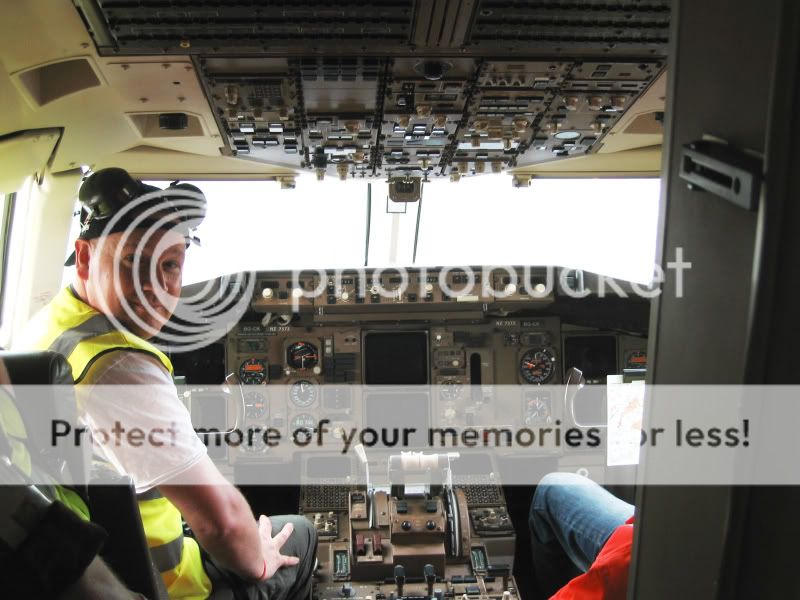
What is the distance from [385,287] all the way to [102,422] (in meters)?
2.46

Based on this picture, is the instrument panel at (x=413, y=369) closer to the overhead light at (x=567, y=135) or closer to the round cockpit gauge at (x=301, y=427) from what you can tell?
the round cockpit gauge at (x=301, y=427)

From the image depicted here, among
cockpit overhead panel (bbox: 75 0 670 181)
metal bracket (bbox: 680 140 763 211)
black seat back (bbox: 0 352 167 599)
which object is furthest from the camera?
cockpit overhead panel (bbox: 75 0 670 181)

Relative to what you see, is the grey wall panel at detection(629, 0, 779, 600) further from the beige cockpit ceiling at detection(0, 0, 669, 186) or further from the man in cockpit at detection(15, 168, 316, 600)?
the man in cockpit at detection(15, 168, 316, 600)

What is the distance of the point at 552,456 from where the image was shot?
4.36 metres

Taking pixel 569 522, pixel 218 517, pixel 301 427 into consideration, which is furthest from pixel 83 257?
pixel 301 427

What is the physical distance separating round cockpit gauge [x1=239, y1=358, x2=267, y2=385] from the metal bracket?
370 cm

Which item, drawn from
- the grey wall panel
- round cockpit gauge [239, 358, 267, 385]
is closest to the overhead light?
round cockpit gauge [239, 358, 267, 385]

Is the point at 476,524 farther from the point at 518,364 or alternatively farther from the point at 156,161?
the point at 156,161

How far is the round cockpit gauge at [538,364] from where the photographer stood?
14.3ft

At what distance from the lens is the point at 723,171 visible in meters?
0.70

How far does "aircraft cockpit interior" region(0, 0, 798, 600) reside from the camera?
0.77 meters

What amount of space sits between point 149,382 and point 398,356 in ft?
8.76

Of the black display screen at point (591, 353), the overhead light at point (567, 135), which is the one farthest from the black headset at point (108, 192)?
the black display screen at point (591, 353)

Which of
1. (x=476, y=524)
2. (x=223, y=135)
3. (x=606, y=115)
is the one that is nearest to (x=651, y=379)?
(x=606, y=115)
